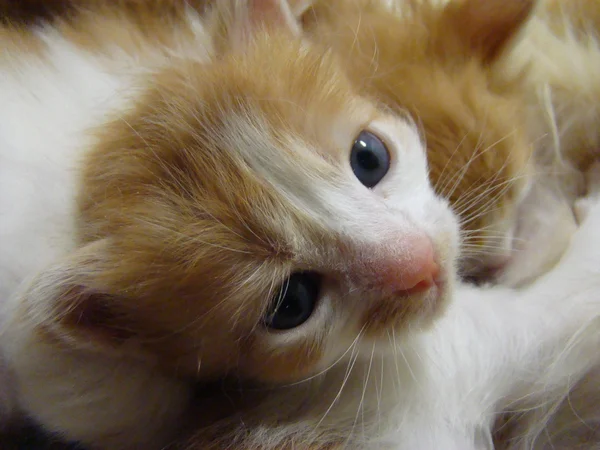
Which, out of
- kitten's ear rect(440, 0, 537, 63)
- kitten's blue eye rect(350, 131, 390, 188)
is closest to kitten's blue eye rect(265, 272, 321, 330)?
kitten's blue eye rect(350, 131, 390, 188)

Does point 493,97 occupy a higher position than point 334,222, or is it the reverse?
point 493,97

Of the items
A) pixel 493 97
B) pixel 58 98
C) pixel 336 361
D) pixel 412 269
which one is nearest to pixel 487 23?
pixel 493 97

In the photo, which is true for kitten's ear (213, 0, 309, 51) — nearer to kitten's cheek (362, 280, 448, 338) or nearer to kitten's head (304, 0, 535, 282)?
kitten's head (304, 0, 535, 282)

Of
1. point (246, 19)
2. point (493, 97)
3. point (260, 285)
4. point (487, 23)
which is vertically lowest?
point (260, 285)

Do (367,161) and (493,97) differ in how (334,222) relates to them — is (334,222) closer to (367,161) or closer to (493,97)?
(367,161)

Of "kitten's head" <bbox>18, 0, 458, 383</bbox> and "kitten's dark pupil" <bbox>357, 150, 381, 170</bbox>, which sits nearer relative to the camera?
"kitten's head" <bbox>18, 0, 458, 383</bbox>

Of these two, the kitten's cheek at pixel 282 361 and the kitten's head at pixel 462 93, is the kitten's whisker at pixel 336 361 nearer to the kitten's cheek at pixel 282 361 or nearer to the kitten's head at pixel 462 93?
the kitten's cheek at pixel 282 361

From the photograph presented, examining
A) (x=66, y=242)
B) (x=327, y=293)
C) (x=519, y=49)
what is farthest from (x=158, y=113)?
(x=519, y=49)

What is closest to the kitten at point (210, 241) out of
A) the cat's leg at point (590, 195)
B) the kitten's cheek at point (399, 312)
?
the kitten's cheek at point (399, 312)
